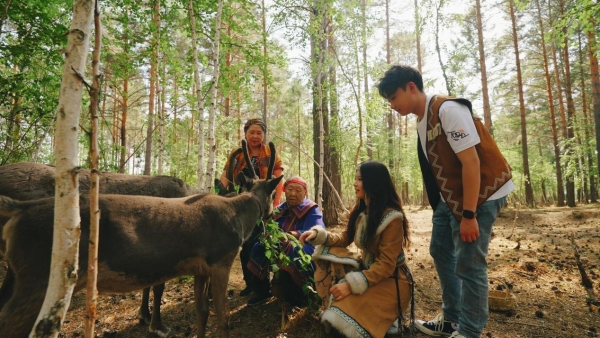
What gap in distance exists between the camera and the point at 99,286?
2955 mm

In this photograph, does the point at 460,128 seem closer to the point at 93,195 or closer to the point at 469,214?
the point at 469,214

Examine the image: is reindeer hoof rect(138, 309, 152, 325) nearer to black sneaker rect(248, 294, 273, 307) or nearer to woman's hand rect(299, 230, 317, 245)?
black sneaker rect(248, 294, 273, 307)

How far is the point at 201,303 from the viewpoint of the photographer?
145 inches

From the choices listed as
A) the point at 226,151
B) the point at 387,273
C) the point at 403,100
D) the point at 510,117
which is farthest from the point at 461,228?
the point at 510,117

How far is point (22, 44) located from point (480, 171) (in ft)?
28.2

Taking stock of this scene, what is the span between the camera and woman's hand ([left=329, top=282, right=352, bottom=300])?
133 inches

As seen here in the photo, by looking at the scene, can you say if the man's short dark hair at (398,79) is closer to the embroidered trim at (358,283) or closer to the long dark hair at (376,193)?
the long dark hair at (376,193)

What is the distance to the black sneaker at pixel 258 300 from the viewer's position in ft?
15.6

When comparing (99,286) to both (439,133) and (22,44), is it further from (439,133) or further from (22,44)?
(22,44)

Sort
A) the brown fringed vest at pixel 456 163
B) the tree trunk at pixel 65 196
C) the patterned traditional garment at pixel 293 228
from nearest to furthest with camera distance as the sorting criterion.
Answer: the tree trunk at pixel 65 196 < the brown fringed vest at pixel 456 163 < the patterned traditional garment at pixel 293 228

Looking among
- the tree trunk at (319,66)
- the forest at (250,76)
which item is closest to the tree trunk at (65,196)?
the forest at (250,76)

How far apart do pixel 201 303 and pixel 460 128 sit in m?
3.37

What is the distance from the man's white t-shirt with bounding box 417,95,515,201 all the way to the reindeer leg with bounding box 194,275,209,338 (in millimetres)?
3093

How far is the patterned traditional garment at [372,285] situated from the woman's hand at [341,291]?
5 cm
